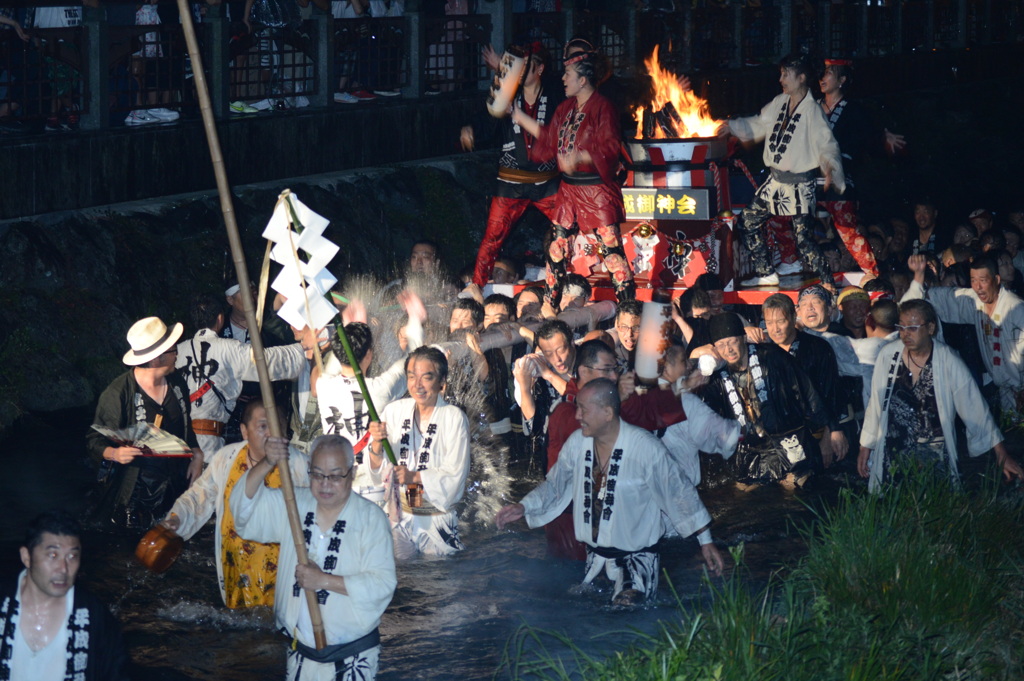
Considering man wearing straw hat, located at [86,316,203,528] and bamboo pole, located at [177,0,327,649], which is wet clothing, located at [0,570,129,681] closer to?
bamboo pole, located at [177,0,327,649]

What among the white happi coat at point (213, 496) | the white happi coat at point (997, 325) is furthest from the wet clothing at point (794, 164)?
the white happi coat at point (213, 496)

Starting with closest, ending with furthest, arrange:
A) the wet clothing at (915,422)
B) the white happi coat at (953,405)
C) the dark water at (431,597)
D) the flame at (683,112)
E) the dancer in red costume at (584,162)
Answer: the dark water at (431,597) < the white happi coat at (953,405) < the wet clothing at (915,422) < the dancer in red costume at (584,162) < the flame at (683,112)

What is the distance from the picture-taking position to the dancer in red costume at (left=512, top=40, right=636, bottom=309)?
1244cm

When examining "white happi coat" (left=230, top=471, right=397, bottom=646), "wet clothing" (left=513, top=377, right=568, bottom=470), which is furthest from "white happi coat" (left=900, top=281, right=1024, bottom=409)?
"white happi coat" (left=230, top=471, right=397, bottom=646)

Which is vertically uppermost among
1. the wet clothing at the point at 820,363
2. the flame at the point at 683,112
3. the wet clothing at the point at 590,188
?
the flame at the point at 683,112

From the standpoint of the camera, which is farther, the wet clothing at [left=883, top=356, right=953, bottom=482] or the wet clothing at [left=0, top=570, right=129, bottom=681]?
the wet clothing at [left=883, top=356, right=953, bottom=482]

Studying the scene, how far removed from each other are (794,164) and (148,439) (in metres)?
6.91

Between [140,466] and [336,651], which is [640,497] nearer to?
[336,651]

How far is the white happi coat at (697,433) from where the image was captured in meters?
9.17

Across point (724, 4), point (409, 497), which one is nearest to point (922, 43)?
point (724, 4)

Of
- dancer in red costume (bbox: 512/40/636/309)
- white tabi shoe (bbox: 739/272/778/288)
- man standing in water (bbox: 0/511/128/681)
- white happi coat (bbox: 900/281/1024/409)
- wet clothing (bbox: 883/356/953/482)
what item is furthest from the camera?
white tabi shoe (bbox: 739/272/778/288)

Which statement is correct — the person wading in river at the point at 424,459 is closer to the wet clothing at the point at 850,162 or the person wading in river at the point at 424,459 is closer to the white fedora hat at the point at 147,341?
the white fedora hat at the point at 147,341

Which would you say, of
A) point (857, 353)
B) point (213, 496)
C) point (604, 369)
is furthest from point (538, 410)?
point (213, 496)

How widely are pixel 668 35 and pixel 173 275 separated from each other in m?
10.8
